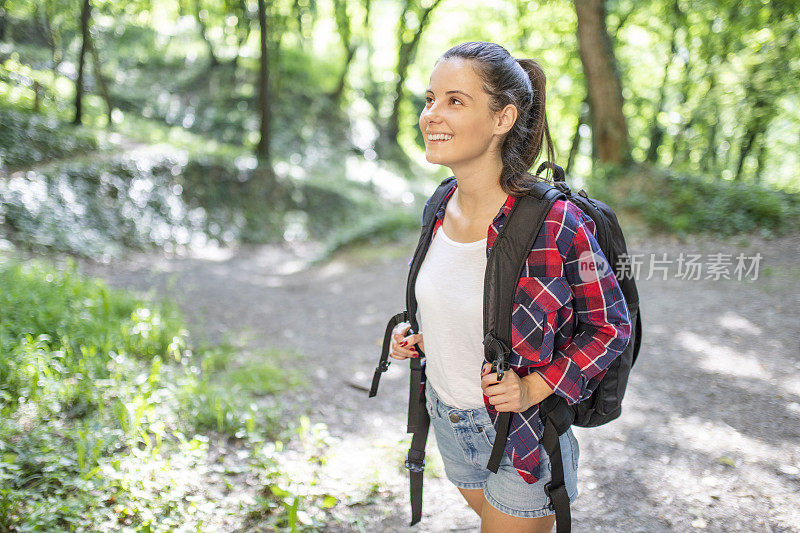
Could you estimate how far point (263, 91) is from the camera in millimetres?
13992

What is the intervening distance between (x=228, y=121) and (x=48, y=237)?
34.0ft

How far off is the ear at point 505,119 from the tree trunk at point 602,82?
31.0 ft

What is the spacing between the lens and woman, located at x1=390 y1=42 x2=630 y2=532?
1.58 m

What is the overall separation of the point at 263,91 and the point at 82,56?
413 centimetres

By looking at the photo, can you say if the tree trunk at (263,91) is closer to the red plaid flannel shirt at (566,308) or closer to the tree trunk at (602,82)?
the tree trunk at (602,82)

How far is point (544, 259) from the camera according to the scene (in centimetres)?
158

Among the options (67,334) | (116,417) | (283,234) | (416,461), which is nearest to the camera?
(416,461)

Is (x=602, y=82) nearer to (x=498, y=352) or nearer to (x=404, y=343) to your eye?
(x=404, y=343)

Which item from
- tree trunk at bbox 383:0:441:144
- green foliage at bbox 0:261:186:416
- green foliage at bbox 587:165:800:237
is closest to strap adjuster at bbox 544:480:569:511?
green foliage at bbox 0:261:186:416

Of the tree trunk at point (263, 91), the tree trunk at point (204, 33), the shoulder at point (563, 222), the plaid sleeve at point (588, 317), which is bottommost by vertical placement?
the plaid sleeve at point (588, 317)

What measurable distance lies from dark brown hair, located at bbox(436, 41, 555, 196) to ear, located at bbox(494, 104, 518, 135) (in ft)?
0.05

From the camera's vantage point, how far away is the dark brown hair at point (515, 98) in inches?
66.3

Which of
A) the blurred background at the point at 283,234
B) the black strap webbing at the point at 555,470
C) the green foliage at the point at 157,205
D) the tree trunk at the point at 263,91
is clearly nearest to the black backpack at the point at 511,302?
the black strap webbing at the point at 555,470

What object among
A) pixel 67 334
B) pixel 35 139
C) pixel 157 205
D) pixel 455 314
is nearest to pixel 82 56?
pixel 35 139
